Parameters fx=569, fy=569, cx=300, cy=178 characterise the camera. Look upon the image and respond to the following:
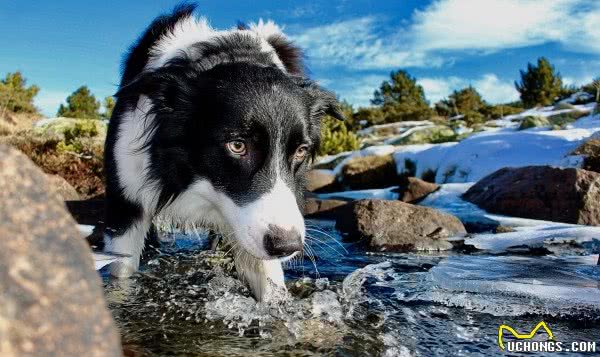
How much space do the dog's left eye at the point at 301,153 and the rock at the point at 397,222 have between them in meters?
2.57

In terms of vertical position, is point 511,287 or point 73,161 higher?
point 73,161

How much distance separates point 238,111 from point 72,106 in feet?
111

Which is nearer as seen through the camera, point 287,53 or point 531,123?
point 287,53

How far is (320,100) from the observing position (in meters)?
3.46

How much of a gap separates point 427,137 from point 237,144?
17.7 m

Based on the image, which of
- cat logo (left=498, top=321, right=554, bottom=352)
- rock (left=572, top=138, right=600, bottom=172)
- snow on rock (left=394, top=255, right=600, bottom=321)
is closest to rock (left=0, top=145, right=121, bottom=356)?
cat logo (left=498, top=321, right=554, bottom=352)

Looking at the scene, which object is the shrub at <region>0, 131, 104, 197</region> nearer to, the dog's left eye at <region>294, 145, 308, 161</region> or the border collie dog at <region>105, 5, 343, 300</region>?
the border collie dog at <region>105, 5, 343, 300</region>

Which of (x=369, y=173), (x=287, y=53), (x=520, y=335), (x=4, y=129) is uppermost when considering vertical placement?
(x=4, y=129)

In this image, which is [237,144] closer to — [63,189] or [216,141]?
[216,141]

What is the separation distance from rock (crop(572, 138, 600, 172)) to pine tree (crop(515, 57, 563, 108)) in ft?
126

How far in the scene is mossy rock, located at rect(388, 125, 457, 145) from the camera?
18881mm

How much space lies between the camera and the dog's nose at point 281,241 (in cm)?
237

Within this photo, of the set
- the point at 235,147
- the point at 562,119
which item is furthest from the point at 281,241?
the point at 562,119

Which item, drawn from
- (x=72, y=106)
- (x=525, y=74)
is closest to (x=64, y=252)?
(x=72, y=106)
